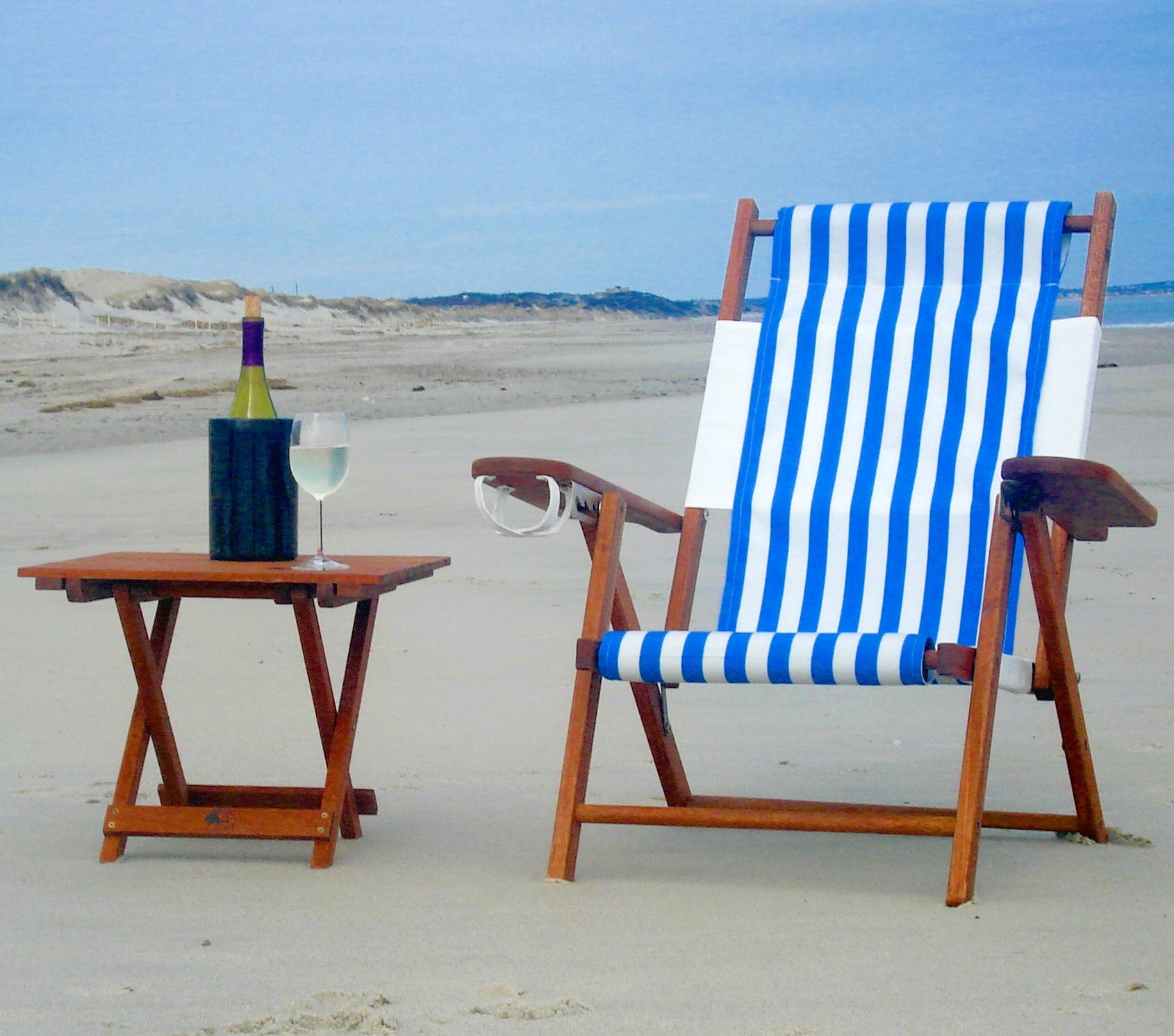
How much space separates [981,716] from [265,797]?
1.15 m

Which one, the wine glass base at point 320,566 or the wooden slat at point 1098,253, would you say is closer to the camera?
the wine glass base at point 320,566

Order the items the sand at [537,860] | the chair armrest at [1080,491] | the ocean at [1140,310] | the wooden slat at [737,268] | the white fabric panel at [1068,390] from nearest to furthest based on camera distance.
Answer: the sand at [537,860] < the chair armrest at [1080,491] < the white fabric panel at [1068,390] < the wooden slat at [737,268] < the ocean at [1140,310]

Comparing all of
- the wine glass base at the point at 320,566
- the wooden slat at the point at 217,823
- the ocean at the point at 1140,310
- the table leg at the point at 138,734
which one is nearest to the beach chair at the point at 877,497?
the wine glass base at the point at 320,566

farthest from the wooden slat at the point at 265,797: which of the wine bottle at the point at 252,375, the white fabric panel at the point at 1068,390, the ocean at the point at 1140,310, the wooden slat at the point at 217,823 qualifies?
the ocean at the point at 1140,310

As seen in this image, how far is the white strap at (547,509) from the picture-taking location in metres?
2.37

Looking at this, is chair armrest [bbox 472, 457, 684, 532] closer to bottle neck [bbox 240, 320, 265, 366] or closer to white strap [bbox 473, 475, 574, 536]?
white strap [bbox 473, 475, 574, 536]

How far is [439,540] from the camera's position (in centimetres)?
575

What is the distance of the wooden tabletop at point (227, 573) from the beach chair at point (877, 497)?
0.22m

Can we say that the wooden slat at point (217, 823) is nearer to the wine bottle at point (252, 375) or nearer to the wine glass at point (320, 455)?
the wine glass at point (320, 455)

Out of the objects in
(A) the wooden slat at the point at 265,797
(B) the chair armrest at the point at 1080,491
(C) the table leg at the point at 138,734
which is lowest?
(A) the wooden slat at the point at 265,797

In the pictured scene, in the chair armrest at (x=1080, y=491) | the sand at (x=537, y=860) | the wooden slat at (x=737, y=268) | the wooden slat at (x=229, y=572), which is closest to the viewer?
the sand at (x=537, y=860)

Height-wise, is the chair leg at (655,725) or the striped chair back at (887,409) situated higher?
the striped chair back at (887,409)

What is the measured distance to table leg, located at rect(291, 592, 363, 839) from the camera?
97.0 inches

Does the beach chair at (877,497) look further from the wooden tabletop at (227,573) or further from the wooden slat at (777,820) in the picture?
the wooden tabletop at (227,573)
